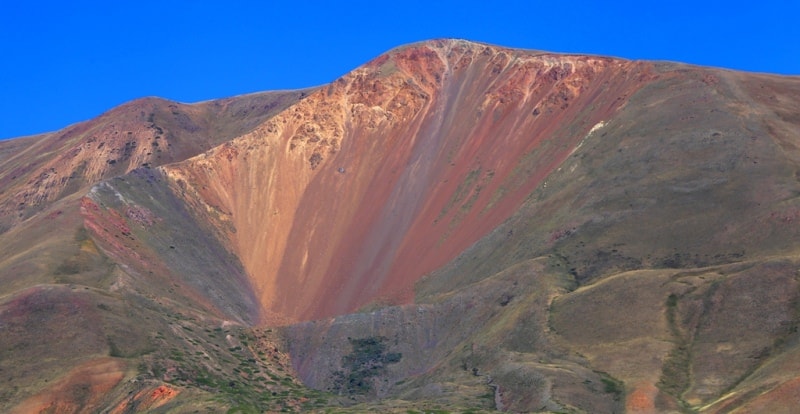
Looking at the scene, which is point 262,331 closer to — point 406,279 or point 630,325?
point 406,279

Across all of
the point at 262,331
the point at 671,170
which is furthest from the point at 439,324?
the point at 671,170

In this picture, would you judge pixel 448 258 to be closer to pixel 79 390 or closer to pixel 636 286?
pixel 636 286

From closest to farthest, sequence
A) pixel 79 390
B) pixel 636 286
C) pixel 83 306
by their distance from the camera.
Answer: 1. pixel 79 390
2. pixel 636 286
3. pixel 83 306

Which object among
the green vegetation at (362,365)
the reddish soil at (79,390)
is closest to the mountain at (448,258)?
the reddish soil at (79,390)

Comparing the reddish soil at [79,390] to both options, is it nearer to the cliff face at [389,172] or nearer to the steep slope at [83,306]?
the steep slope at [83,306]

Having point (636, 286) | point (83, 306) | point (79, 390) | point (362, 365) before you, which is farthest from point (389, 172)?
point (79, 390)

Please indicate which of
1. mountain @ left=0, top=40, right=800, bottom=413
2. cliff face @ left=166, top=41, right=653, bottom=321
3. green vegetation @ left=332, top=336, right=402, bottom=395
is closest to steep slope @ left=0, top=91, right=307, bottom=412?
mountain @ left=0, top=40, right=800, bottom=413

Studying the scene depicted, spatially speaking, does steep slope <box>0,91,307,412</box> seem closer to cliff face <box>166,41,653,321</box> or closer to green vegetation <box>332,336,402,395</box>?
cliff face <box>166,41,653,321</box>
